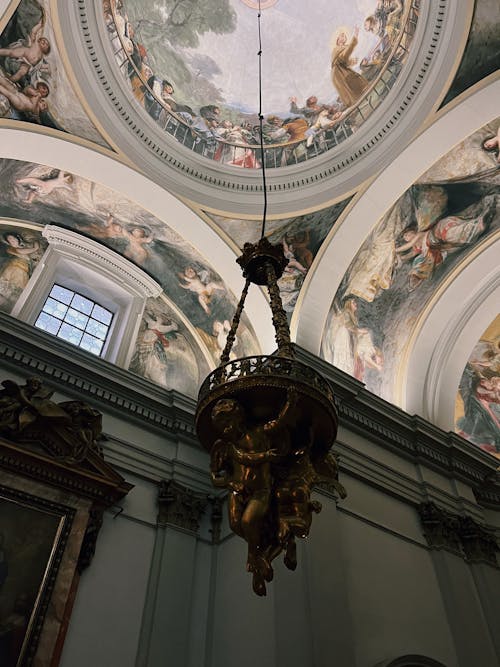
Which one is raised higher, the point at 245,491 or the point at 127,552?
the point at 127,552

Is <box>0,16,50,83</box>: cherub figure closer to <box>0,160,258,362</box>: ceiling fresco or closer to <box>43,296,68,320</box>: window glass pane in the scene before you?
<box>0,160,258,362</box>: ceiling fresco

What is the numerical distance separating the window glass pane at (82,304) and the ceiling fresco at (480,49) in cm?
648

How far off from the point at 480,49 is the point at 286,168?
11.2 feet

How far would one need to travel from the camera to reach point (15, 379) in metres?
7.30

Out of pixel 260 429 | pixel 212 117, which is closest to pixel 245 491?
pixel 260 429

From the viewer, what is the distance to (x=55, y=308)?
29.2 ft

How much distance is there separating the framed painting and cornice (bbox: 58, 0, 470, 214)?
209 inches

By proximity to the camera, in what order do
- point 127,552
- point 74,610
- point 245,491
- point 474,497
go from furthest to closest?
point 474,497
point 127,552
point 74,610
point 245,491

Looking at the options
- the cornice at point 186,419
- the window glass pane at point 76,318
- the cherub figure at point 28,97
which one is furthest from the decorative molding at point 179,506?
the cherub figure at point 28,97

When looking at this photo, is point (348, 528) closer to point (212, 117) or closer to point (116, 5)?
point (212, 117)

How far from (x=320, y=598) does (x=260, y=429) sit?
2.86 metres

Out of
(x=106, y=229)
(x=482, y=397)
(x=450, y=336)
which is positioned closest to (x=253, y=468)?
(x=106, y=229)

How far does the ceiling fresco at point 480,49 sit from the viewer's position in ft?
25.1

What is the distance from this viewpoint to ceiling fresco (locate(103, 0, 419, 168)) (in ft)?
30.0
